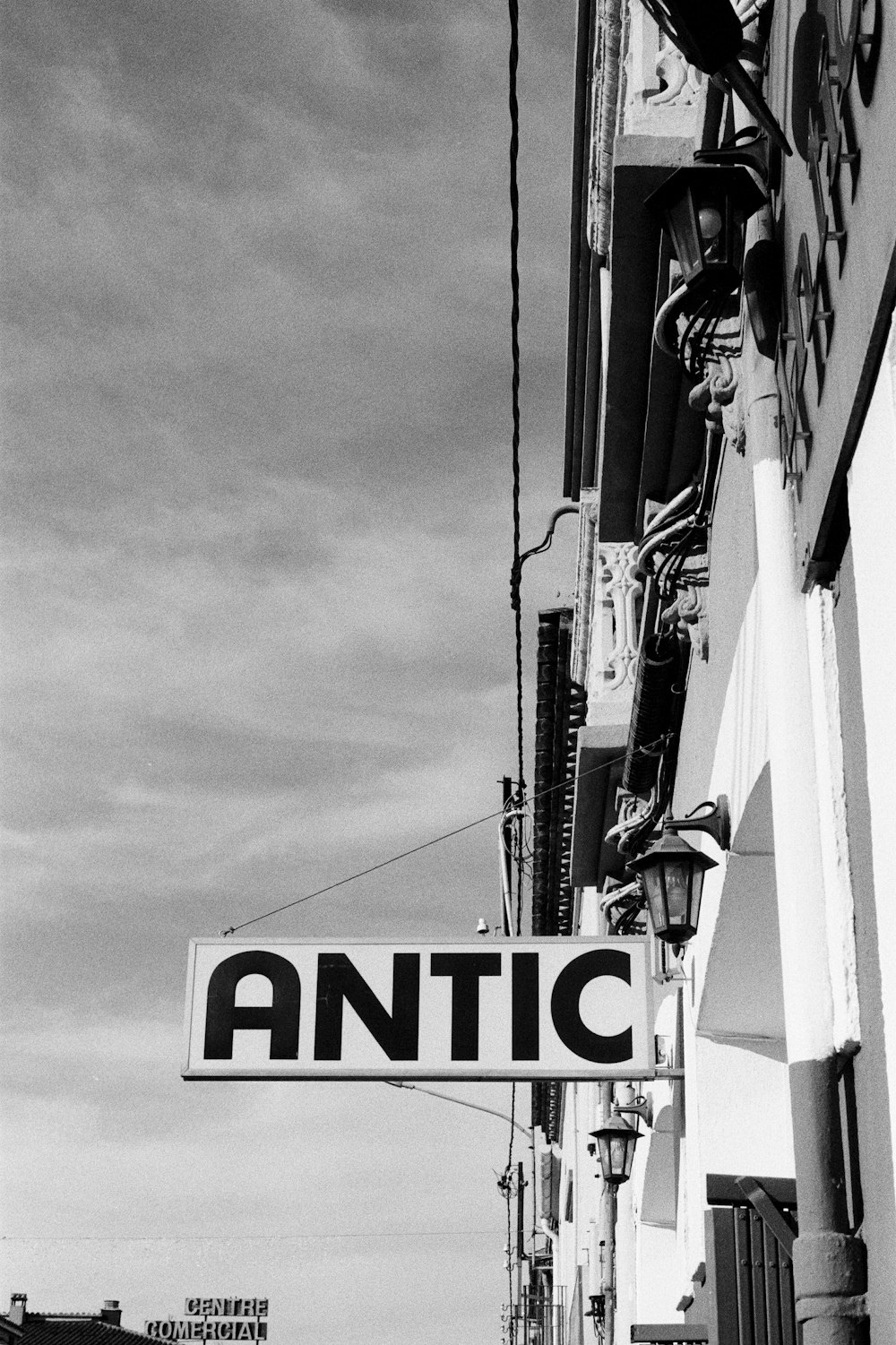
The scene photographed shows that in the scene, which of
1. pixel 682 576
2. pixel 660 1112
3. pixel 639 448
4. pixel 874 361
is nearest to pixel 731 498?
pixel 682 576

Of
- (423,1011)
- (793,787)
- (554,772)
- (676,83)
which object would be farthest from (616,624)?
(554,772)

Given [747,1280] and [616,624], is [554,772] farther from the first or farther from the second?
[747,1280]

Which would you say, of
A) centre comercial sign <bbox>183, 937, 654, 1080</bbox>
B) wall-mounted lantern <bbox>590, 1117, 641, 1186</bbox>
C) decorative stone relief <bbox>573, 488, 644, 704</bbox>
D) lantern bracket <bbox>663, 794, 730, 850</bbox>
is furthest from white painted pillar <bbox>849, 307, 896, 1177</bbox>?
wall-mounted lantern <bbox>590, 1117, 641, 1186</bbox>

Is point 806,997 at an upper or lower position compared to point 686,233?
lower

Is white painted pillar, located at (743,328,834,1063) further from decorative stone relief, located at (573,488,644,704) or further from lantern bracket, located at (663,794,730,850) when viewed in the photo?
decorative stone relief, located at (573,488,644,704)

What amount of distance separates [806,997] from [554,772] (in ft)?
69.1

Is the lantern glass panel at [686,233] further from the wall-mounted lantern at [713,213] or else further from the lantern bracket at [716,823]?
the lantern bracket at [716,823]

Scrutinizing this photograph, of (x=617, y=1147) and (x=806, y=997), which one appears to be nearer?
(x=806, y=997)

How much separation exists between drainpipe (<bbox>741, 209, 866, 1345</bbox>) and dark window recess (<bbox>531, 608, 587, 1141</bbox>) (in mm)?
12890

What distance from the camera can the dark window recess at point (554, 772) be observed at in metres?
23.1

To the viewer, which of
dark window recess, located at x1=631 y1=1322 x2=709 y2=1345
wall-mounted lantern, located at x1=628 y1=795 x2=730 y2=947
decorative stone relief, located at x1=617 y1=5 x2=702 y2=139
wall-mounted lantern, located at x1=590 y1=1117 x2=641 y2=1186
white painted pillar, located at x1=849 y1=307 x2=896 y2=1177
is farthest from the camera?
wall-mounted lantern, located at x1=590 y1=1117 x2=641 y2=1186

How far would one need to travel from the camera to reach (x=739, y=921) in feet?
23.8

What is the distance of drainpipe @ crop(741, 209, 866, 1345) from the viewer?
4.02 metres

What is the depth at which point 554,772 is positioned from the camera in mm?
25234
